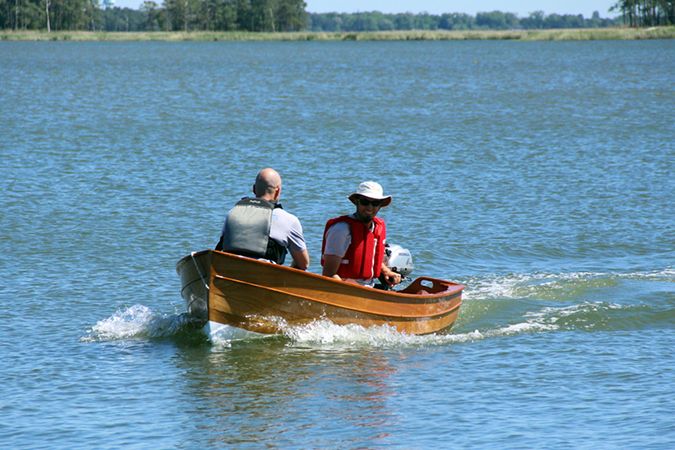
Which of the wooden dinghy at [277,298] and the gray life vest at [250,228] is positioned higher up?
the gray life vest at [250,228]

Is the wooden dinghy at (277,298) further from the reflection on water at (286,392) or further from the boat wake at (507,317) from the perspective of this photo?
the reflection on water at (286,392)

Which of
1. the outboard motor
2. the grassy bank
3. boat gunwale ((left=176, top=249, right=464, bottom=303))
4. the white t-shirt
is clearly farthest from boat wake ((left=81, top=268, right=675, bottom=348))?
the grassy bank

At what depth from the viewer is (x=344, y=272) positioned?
1211 centimetres

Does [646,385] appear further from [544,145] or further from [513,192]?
[544,145]

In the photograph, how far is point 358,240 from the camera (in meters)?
11.9

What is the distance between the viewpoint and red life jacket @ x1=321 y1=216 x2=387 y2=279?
11820mm

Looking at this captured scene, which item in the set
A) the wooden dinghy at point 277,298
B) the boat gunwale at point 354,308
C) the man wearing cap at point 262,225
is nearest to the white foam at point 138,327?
the wooden dinghy at point 277,298

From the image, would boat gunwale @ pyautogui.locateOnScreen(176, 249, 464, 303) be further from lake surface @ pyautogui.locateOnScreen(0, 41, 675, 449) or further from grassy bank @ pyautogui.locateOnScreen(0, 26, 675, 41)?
grassy bank @ pyautogui.locateOnScreen(0, 26, 675, 41)

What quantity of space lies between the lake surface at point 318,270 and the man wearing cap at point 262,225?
99cm

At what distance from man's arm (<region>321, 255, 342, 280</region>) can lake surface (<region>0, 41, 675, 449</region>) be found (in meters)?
0.60

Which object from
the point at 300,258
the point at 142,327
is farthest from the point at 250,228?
the point at 142,327

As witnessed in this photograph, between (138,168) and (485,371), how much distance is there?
16007 millimetres

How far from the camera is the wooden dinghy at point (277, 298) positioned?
37.2ft

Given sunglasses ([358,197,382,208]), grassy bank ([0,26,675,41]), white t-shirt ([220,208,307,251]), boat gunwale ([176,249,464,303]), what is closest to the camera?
boat gunwale ([176,249,464,303])
